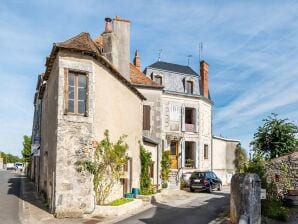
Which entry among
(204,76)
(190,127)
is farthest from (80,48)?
(204,76)

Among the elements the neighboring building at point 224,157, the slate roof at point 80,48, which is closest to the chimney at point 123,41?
the slate roof at point 80,48

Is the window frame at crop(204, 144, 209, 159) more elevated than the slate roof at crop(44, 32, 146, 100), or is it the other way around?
the slate roof at crop(44, 32, 146, 100)

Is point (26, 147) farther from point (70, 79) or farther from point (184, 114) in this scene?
point (70, 79)

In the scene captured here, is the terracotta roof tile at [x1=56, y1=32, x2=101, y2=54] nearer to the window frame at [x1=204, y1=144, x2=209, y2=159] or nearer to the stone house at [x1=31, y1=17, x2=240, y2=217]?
the stone house at [x1=31, y1=17, x2=240, y2=217]

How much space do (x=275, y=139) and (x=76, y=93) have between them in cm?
1366

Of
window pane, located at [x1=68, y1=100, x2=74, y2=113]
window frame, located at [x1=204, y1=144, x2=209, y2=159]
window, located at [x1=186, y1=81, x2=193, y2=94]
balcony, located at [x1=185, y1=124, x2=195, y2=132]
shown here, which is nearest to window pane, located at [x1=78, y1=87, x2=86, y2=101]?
window pane, located at [x1=68, y1=100, x2=74, y2=113]

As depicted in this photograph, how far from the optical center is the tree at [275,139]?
21797 millimetres

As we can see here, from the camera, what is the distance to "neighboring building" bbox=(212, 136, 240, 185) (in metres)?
34.1

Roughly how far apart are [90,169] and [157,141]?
1034cm

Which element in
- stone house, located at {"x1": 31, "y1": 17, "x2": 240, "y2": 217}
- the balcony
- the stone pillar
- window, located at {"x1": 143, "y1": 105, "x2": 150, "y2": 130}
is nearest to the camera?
the stone pillar

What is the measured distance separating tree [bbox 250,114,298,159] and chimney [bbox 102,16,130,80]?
31.3 feet

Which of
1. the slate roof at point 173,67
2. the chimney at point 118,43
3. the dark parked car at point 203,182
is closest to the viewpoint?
the chimney at point 118,43

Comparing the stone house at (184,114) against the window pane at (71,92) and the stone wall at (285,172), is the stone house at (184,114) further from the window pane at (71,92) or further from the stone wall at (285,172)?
the window pane at (71,92)

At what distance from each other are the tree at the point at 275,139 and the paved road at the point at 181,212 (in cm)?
598
